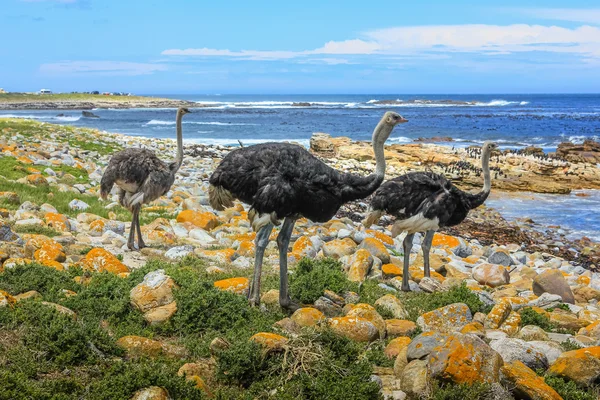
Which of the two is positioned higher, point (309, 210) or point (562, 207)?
point (309, 210)

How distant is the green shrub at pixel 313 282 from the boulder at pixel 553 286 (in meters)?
3.07

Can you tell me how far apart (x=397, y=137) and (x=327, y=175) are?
43642 millimetres

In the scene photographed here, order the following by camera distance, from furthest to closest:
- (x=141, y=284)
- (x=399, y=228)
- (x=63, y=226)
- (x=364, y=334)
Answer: (x=63, y=226)
(x=399, y=228)
(x=141, y=284)
(x=364, y=334)

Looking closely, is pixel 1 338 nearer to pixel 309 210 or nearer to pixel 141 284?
pixel 141 284

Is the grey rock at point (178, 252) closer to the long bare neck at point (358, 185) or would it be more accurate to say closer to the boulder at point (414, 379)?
the long bare neck at point (358, 185)

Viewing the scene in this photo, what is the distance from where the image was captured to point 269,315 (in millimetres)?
6691

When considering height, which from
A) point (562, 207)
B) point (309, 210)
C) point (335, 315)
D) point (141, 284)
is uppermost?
point (309, 210)

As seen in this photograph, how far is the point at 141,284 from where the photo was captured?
263 inches

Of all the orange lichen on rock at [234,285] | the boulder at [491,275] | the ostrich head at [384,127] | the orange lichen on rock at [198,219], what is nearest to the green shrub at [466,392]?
the orange lichen on rock at [234,285]

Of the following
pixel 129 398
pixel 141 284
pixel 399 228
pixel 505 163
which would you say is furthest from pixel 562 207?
pixel 129 398

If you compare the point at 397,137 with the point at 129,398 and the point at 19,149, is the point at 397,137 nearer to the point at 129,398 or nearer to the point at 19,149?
the point at 19,149

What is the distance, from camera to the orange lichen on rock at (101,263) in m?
7.93

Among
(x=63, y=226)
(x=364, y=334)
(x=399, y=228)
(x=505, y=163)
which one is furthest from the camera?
(x=505, y=163)

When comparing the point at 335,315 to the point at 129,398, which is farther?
the point at 335,315
